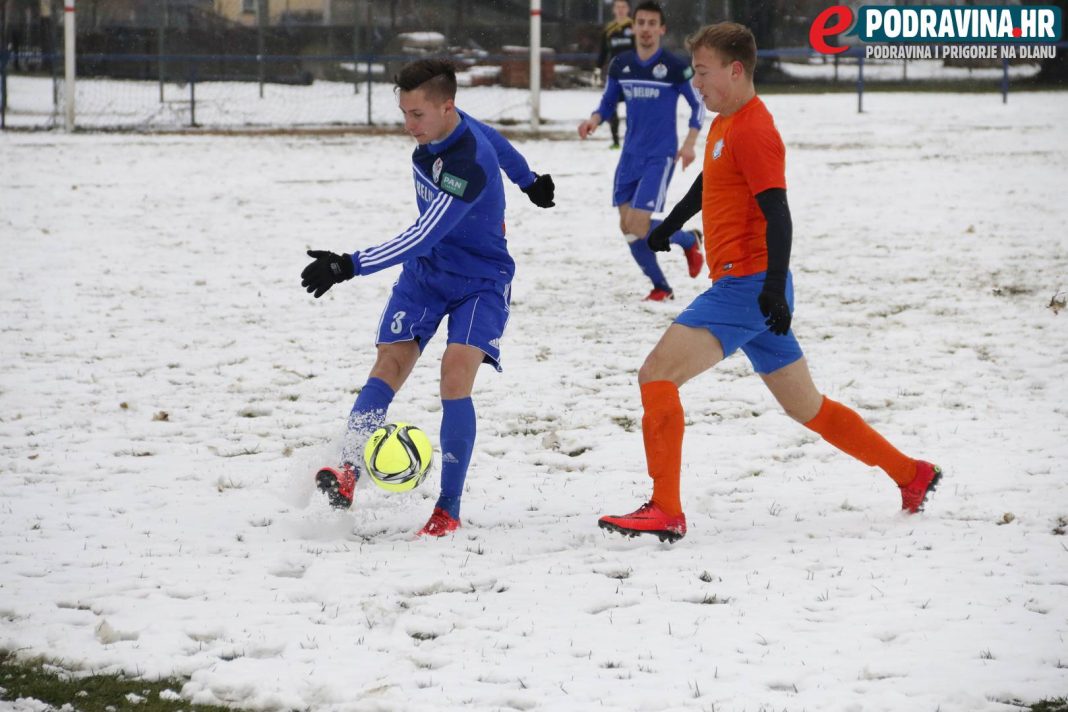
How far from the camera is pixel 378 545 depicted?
4879 millimetres

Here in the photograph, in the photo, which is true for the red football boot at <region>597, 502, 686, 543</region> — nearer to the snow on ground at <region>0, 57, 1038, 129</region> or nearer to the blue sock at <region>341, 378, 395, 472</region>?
the blue sock at <region>341, 378, 395, 472</region>

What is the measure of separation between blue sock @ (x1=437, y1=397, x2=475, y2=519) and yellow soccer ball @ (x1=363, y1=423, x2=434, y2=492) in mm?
81

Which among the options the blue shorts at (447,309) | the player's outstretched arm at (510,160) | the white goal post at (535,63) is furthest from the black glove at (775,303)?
the white goal post at (535,63)

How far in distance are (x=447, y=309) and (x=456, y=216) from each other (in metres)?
0.46

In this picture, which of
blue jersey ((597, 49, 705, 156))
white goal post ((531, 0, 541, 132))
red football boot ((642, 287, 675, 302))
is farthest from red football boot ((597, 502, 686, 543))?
white goal post ((531, 0, 541, 132))

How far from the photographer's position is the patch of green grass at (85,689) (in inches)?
140

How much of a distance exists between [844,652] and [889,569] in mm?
769

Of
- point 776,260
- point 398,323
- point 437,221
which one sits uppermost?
point 437,221

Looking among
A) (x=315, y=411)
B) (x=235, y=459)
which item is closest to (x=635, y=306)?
(x=315, y=411)

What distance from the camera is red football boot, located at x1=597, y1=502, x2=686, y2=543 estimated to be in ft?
15.7

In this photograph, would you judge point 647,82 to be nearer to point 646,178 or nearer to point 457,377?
point 646,178

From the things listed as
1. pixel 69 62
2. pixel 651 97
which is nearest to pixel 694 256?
pixel 651 97

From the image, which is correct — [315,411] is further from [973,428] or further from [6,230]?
[6,230]

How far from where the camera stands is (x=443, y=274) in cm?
515
